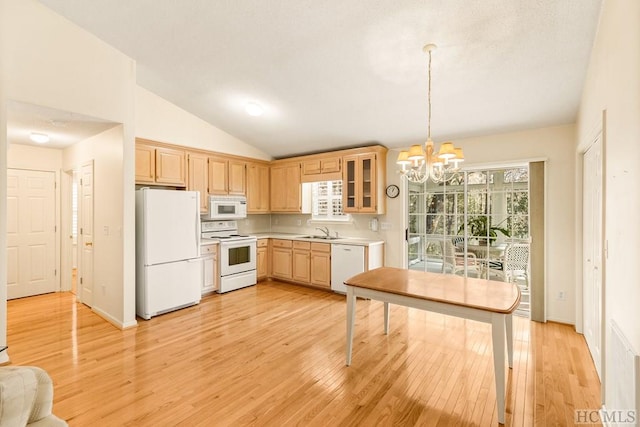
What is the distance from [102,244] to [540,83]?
5.35m

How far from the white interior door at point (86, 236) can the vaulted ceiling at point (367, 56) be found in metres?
1.61

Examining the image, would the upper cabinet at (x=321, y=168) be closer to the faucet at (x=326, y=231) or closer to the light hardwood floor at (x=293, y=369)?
the faucet at (x=326, y=231)

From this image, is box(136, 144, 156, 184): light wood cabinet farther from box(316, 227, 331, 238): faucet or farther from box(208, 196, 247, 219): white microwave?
box(316, 227, 331, 238): faucet

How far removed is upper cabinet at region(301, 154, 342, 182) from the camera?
5195 mm

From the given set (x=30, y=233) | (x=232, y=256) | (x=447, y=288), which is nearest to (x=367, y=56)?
(x=447, y=288)

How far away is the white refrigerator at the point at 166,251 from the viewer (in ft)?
12.5

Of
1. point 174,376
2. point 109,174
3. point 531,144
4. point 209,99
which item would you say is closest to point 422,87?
point 531,144

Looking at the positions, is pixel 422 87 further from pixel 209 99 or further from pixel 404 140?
pixel 209 99

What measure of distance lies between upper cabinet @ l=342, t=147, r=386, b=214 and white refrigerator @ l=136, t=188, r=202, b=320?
2.39 metres

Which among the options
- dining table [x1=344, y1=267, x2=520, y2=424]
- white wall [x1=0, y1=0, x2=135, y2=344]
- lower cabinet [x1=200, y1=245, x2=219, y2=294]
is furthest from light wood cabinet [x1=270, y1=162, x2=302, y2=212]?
dining table [x1=344, y1=267, x2=520, y2=424]

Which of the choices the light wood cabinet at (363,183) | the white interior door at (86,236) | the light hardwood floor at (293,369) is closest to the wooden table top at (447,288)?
the light hardwood floor at (293,369)

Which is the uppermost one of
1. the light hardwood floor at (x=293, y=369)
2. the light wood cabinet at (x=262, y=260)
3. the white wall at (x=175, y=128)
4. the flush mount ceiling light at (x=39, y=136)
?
the white wall at (x=175, y=128)

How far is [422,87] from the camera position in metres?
3.24

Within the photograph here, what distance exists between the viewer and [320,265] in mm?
5082
